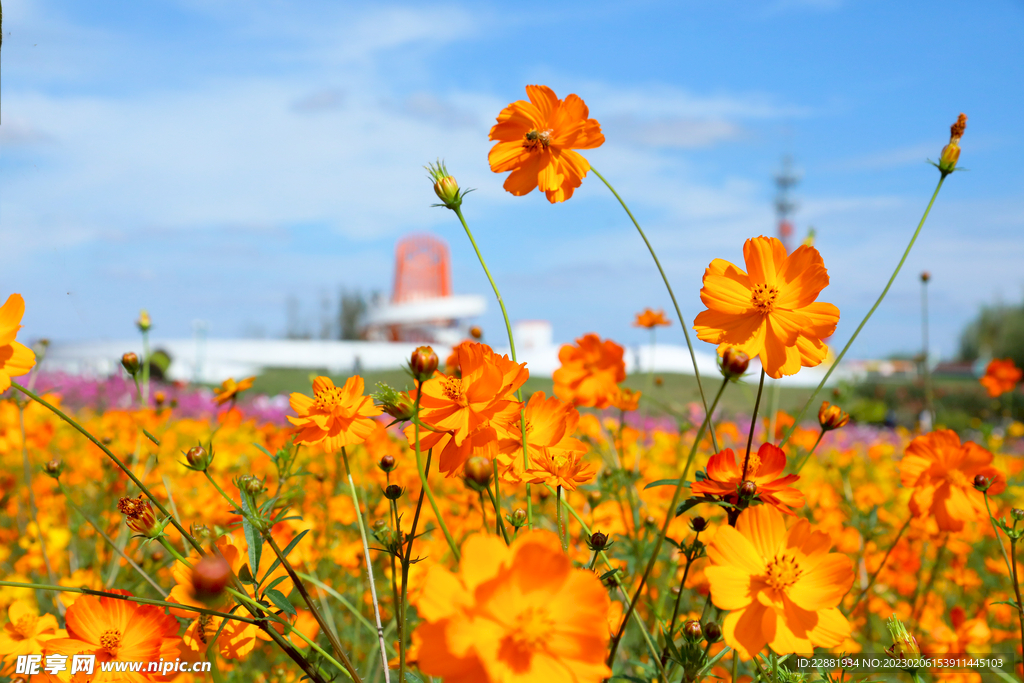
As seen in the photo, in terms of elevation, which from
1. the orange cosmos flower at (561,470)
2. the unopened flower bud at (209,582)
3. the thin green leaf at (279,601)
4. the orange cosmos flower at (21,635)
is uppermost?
the orange cosmos flower at (561,470)

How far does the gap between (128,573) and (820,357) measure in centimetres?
162

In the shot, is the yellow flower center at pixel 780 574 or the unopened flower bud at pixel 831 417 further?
the unopened flower bud at pixel 831 417

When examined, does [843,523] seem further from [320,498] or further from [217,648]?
[217,648]

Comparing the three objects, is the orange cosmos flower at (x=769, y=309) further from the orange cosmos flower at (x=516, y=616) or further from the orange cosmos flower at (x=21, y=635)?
the orange cosmos flower at (x=21, y=635)

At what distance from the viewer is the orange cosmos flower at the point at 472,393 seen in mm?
683

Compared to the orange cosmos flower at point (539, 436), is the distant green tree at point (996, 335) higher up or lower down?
higher up

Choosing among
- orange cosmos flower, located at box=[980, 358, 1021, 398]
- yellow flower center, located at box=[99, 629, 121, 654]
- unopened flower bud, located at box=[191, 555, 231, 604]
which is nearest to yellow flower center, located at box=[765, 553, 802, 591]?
unopened flower bud, located at box=[191, 555, 231, 604]

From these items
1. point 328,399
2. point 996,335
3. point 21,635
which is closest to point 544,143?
point 328,399

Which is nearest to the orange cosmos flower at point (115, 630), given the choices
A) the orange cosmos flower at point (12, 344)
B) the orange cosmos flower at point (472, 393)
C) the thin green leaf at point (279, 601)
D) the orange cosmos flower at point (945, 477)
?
the thin green leaf at point (279, 601)

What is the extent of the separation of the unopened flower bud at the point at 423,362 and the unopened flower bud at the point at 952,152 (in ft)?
2.75

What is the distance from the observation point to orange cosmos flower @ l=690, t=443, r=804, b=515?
2.35 ft

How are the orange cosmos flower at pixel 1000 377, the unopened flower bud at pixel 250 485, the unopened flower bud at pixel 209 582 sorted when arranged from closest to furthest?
1. the unopened flower bud at pixel 209 582
2. the unopened flower bud at pixel 250 485
3. the orange cosmos flower at pixel 1000 377

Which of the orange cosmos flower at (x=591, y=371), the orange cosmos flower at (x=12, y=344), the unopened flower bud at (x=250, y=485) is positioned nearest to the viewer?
the orange cosmos flower at (x=12, y=344)

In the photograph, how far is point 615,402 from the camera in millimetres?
1647
